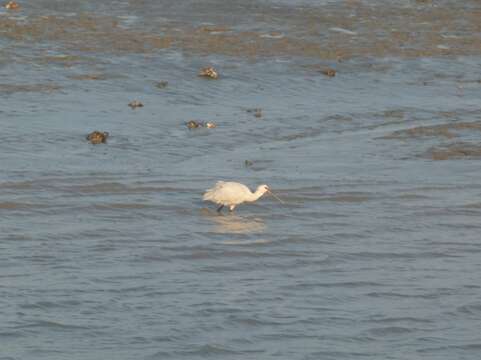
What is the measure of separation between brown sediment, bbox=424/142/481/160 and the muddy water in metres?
0.03

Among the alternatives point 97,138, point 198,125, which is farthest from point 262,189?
point 198,125

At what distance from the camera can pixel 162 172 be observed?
15031mm

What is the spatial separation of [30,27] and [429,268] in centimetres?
1144

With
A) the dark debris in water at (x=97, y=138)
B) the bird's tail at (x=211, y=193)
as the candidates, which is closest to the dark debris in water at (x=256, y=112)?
the dark debris in water at (x=97, y=138)

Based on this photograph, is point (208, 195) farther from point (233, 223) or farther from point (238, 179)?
point (238, 179)

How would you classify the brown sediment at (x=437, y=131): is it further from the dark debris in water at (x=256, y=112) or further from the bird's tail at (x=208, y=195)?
the bird's tail at (x=208, y=195)

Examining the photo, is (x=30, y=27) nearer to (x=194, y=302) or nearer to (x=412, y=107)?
(x=412, y=107)

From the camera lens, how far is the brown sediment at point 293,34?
70.8 ft

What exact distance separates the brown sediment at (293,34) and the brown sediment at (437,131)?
4.12 m

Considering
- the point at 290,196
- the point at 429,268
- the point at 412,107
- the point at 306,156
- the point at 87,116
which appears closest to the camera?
the point at 429,268

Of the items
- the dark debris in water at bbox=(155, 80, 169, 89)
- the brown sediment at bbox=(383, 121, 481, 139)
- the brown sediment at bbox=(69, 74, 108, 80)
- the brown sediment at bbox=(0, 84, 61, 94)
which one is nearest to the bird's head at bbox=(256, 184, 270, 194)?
the brown sediment at bbox=(383, 121, 481, 139)

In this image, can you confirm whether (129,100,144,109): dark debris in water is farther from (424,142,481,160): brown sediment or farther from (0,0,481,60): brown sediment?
(424,142,481,160): brown sediment

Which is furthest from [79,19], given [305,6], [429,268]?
[429,268]

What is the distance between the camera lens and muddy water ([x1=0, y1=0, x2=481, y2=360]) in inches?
416
